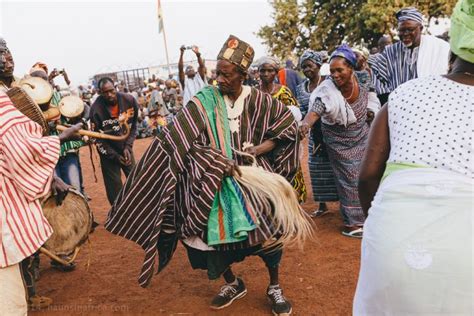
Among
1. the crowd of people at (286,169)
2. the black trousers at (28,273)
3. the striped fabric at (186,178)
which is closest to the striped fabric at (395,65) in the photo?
the crowd of people at (286,169)

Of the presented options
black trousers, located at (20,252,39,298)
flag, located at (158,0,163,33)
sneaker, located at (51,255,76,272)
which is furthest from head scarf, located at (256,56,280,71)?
flag, located at (158,0,163,33)

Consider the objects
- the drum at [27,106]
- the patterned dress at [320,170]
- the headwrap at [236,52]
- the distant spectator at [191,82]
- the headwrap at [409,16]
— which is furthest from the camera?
the distant spectator at [191,82]

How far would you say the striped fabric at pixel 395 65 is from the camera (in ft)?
17.5

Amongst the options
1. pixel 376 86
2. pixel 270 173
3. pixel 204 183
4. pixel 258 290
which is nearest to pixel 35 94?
pixel 204 183

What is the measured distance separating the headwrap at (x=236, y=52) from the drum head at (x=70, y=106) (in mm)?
1628

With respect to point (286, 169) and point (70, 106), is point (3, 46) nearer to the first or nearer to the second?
point (70, 106)

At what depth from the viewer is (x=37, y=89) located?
3662 millimetres

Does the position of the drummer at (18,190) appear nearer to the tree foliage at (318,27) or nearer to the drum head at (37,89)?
the drum head at (37,89)

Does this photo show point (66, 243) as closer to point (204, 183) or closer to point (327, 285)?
→ point (204, 183)

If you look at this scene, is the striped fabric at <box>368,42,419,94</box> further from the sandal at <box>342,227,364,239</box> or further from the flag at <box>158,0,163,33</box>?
the flag at <box>158,0,163,33</box>

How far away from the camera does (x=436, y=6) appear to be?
22422 mm

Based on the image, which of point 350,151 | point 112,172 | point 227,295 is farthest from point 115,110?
point 227,295

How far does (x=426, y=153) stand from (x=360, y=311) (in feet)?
1.94

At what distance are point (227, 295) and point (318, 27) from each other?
2431cm
